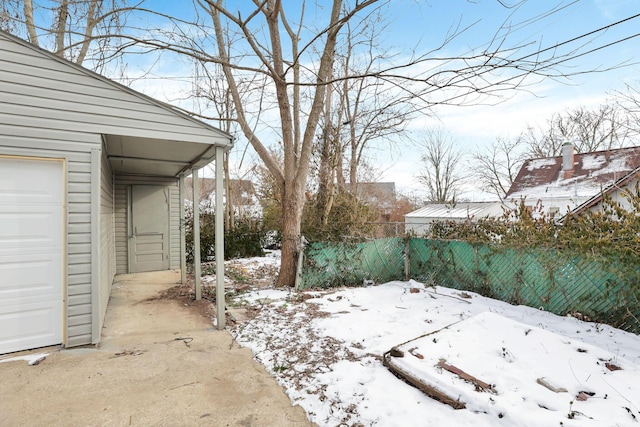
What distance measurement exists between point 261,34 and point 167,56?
5.87 feet

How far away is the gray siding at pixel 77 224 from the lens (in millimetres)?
3363

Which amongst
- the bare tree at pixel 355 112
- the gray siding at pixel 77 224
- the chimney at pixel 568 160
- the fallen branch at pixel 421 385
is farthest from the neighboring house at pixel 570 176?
the gray siding at pixel 77 224

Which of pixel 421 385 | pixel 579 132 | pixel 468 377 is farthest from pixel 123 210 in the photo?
pixel 579 132

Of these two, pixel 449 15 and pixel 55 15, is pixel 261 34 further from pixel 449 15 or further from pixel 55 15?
pixel 55 15

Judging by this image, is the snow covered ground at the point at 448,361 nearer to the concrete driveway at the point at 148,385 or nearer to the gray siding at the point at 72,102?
the concrete driveway at the point at 148,385

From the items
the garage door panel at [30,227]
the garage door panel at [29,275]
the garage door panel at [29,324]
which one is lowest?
the garage door panel at [29,324]

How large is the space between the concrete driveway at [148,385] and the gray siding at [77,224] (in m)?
0.32

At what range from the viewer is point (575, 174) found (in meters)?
14.1

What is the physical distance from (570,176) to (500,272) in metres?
12.3

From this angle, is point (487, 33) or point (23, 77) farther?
point (487, 33)

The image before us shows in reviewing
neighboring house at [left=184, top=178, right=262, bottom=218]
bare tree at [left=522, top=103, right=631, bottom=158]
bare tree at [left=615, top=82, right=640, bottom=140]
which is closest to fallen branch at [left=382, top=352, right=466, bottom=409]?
neighboring house at [left=184, top=178, right=262, bottom=218]

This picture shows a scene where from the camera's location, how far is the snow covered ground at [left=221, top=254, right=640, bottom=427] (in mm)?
2244

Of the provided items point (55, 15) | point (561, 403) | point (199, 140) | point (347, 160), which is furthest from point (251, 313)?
point (55, 15)

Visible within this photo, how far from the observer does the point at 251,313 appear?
15.3ft
